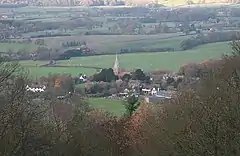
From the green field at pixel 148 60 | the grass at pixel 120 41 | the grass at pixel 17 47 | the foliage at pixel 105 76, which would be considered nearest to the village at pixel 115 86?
the foliage at pixel 105 76

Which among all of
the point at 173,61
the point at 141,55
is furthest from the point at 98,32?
the point at 173,61

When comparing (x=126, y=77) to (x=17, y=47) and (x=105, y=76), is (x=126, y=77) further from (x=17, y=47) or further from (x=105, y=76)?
(x=17, y=47)

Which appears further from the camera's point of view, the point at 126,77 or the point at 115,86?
the point at 126,77

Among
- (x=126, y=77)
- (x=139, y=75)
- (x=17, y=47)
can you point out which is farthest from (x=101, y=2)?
(x=139, y=75)

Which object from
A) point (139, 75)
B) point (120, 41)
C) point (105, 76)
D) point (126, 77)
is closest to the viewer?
point (105, 76)

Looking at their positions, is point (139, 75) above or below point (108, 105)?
below

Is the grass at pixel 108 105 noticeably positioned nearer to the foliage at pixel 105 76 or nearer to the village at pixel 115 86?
the village at pixel 115 86
